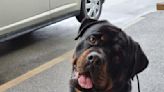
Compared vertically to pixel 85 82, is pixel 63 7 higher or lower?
lower

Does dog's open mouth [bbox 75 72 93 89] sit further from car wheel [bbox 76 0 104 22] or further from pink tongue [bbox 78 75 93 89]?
car wheel [bbox 76 0 104 22]

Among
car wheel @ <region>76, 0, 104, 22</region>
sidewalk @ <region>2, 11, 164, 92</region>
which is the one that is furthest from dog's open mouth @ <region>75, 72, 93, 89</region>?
car wheel @ <region>76, 0, 104, 22</region>

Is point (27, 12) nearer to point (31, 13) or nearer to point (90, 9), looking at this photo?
point (31, 13)

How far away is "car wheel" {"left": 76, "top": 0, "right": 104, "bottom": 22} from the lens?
7364 mm

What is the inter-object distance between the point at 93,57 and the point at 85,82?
0.66 ft

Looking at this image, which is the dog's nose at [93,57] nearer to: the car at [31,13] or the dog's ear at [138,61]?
the dog's ear at [138,61]

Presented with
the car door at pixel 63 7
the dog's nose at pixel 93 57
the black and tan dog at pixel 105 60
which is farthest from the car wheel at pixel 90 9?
the dog's nose at pixel 93 57

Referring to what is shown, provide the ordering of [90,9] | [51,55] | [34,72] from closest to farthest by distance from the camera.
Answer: [34,72], [51,55], [90,9]

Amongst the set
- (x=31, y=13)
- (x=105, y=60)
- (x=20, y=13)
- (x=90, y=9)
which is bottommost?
Answer: (x=90, y=9)

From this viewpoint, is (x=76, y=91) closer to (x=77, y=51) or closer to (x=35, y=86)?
(x=77, y=51)

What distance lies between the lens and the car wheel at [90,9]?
7364mm

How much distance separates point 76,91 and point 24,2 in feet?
11.7

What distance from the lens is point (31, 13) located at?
6.11 meters

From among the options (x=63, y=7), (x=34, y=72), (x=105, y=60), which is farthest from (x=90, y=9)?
(x=105, y=60)
